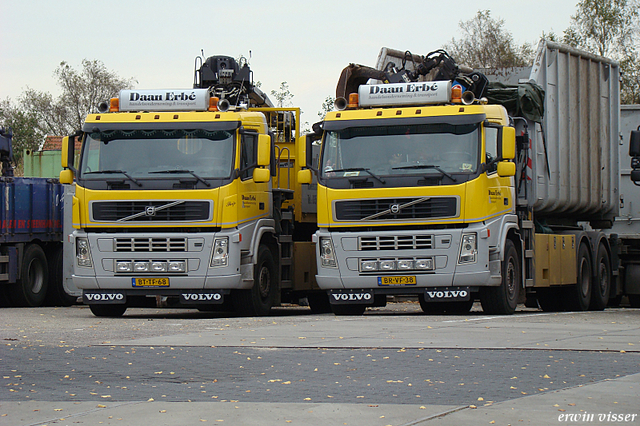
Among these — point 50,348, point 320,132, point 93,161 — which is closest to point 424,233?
point 320,132

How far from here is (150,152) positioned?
52.7 feet

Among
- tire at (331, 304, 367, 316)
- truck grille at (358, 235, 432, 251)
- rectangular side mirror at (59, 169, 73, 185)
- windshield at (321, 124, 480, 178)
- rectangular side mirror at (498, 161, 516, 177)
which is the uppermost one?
windshield at (321, 124, 480, 178)

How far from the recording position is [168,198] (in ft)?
51.8

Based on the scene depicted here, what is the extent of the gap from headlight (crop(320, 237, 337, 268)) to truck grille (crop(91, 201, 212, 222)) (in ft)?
5.76

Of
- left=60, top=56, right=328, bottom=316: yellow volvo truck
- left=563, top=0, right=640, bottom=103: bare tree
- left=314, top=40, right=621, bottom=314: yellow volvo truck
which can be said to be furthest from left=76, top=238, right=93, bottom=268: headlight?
left=563, top=0, right=640, bottom=103: bare tree

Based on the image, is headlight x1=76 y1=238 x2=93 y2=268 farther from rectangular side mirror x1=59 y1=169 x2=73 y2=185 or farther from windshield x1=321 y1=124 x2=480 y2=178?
windshield x1=321 y1=124 x2=480 y2=178

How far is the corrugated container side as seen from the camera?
1858 cm

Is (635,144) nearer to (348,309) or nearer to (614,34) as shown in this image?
(348,309)

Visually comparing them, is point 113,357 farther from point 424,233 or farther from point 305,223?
point 305,223

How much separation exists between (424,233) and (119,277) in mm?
4627

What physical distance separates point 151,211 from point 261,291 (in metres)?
2.45

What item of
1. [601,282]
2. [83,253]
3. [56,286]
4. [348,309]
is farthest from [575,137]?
[56,286]

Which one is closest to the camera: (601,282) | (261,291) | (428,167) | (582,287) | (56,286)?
(428,167)

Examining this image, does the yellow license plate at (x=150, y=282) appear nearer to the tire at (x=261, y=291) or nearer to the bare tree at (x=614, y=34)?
the tire at (x=261, y=291)
